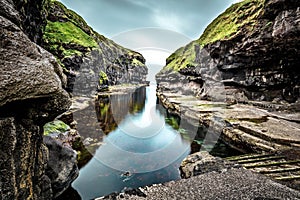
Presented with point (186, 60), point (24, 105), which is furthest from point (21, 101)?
point (186, 60)

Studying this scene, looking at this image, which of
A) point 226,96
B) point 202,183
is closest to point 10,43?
point 202,183

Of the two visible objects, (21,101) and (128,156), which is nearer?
(21,101)

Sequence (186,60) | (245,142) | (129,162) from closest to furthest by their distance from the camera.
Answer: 1. (245,142)
2. (129,162)
3. (186,60)

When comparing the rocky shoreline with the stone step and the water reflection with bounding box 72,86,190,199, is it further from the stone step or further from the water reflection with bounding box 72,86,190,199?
the water reflection with bounding box 72,86,190,199

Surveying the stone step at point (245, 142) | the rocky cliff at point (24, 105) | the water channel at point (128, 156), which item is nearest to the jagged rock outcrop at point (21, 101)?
the rocky cliff at point (24, 105)

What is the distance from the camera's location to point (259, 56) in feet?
63.6

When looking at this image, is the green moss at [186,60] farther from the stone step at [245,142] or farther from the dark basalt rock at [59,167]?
the dark basalt rock at [59,167]

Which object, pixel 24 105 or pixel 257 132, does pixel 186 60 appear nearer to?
pixel 257 132

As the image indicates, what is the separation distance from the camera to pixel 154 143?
14.1 meters

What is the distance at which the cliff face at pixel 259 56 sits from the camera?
1508 centimetres

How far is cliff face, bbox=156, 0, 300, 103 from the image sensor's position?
15.1 metres

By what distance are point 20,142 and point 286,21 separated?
62.7 feet

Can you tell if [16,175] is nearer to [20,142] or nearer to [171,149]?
[20,142]

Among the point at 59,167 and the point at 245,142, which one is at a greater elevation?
the point at 245,142
